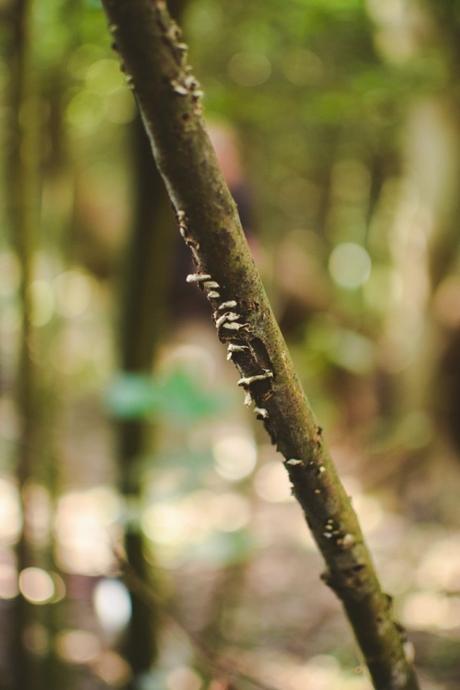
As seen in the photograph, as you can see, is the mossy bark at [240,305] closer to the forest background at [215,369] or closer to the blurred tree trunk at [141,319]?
the forest background at [215,369]

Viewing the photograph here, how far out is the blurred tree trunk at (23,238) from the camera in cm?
156

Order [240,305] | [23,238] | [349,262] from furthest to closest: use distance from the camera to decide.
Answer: [349,262], [23,238], [240,305]

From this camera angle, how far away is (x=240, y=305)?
56 cm

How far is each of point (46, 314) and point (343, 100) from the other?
122cm

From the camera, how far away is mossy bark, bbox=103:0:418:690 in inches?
19.1

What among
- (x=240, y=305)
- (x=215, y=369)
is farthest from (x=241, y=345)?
(x=215, y=369)

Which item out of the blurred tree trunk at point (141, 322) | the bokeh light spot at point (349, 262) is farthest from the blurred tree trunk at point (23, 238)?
the bokeh light spot at point (349, 262)

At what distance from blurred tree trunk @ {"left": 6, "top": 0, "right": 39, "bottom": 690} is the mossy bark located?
1184 millimetres

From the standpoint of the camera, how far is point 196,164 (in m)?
0.51

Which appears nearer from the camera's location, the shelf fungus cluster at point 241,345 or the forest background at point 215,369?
the shelf fungus cluster at point 241,345

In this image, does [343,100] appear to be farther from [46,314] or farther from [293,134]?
[293,134]

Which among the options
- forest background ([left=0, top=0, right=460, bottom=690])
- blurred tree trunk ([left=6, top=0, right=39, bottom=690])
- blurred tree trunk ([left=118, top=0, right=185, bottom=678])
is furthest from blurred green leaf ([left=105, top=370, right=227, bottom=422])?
blurred tree trunk ([left=6, top=0, right=39, bottom=690])

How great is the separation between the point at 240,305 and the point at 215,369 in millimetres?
4510

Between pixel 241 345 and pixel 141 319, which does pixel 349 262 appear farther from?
pixel 241 345
